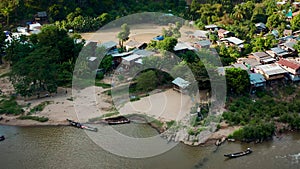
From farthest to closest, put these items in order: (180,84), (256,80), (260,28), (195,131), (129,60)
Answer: (260,28) → (129,60) → (180,84) → (256,80) → (195,131)

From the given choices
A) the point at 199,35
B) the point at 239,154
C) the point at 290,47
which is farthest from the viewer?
the point at 199,35

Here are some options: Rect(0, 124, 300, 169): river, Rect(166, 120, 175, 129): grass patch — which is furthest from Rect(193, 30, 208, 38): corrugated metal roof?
Rect(0, 124, 300, 169): river

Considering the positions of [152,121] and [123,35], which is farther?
[123,35]

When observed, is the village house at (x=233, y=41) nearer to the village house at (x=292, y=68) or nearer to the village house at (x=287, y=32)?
the village house at (x=287, y=32)

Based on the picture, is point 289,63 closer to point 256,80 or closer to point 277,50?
point 256,80

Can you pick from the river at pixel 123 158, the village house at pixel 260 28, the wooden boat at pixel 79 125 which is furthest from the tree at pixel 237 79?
the village house at pixel 260 28

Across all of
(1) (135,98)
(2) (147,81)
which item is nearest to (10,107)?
(1) (135,98)
